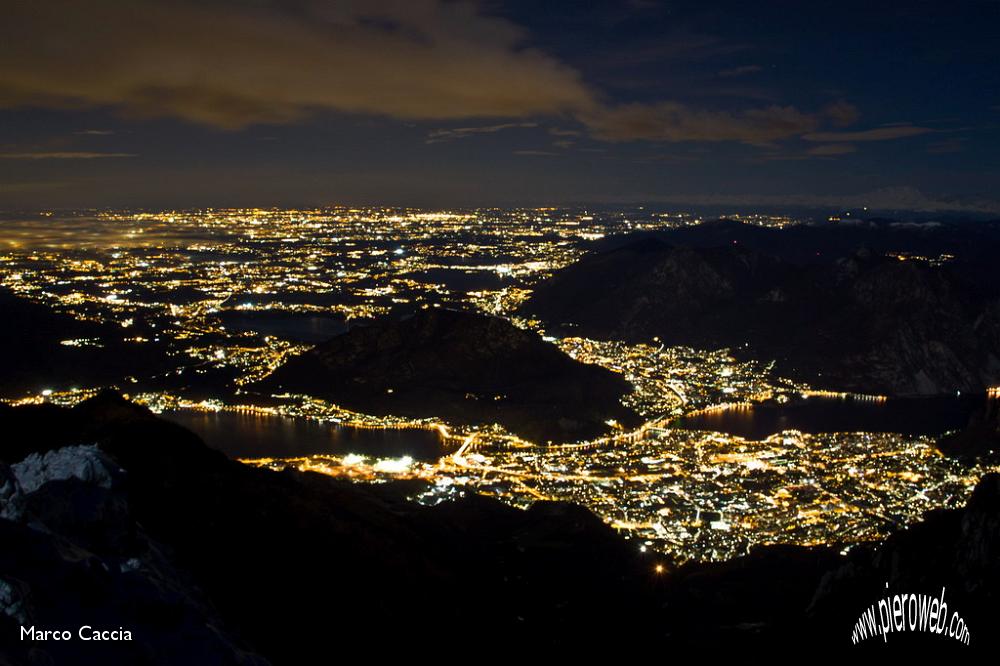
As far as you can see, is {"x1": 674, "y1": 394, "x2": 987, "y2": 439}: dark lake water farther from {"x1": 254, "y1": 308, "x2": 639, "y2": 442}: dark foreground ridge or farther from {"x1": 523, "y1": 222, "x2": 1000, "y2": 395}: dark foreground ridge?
{"x1": 254, "y1": 308, "x2": 639, "y2": 442}: dark foreground ridge

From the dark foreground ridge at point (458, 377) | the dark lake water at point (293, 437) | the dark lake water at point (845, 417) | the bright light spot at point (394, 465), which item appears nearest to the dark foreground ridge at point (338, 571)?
the bright light spot at point (394, 465)

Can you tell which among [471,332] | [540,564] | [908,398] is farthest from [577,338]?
[540,564]

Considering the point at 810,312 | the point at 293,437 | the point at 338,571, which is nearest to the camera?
the point at 338,571

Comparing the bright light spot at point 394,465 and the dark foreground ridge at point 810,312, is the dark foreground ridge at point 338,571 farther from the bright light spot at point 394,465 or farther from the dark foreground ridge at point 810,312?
the dark foreground ridge at point 810,312

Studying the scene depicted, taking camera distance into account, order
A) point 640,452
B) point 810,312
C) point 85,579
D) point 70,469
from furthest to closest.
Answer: point 810,312, point 640,452, point 70,469, point 85,579

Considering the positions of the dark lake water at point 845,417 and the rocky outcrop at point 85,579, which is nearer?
the rocky outcrop at point 85,579

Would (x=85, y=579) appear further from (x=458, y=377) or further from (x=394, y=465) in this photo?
(x=458, y=377)

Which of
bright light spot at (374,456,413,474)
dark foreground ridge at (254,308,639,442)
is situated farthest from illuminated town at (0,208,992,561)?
dark foreground ridge at (254,308,639,442)

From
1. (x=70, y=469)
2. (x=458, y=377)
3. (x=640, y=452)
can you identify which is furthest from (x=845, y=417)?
(x=70, y=469)
